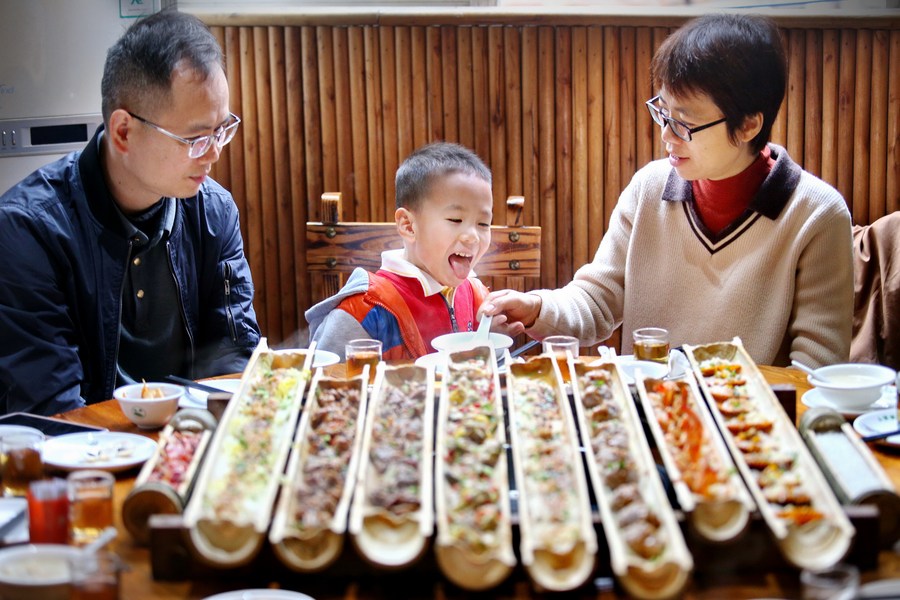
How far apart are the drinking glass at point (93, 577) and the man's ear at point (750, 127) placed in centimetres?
231

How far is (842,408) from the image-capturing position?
2.15 meters

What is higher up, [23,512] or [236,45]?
[236,45]

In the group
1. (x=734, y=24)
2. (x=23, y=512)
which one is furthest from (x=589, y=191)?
(x=23, y=512)

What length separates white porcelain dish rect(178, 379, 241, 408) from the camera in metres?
2.24

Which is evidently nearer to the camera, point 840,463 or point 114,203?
point 840,463

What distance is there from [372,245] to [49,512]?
6.84 ft

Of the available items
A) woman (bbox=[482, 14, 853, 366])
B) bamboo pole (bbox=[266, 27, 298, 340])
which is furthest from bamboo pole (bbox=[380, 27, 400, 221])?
woman (bbox=[482, 14, 853, 366])

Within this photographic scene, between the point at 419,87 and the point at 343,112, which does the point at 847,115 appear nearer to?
the point at 419,87

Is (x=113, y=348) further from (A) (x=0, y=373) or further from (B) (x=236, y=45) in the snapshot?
(B) (x=236, y=45)

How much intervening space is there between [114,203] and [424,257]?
100cm

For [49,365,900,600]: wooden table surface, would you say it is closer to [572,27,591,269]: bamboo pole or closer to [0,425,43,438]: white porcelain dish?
[0,425,43,438]: white porcelain dish

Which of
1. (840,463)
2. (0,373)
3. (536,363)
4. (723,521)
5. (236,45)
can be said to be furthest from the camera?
(236,45)

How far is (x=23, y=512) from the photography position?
1676mm

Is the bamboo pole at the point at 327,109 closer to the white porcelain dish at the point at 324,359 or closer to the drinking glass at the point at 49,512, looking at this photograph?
the white porcelain dish at the point at 324,359
